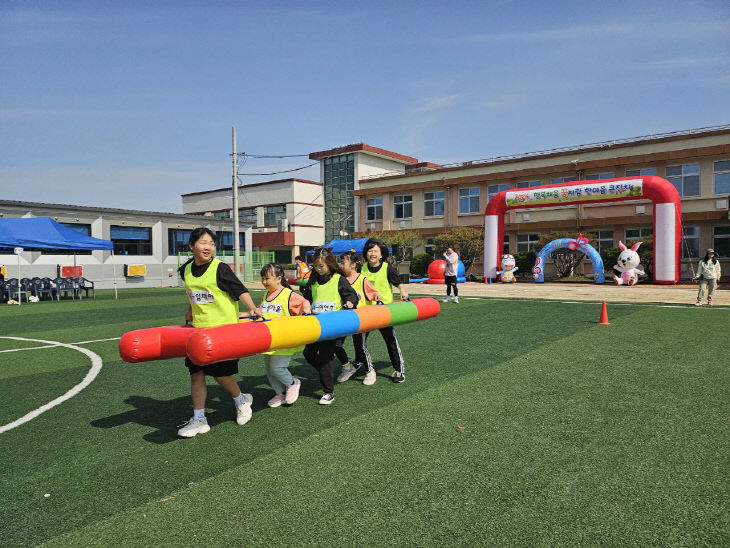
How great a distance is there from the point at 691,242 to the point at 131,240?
3240 cm

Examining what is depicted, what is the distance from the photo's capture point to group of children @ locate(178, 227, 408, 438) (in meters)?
4.88

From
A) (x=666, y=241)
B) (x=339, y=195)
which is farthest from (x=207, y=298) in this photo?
(x=339, y=195)

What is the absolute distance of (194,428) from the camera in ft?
15.9

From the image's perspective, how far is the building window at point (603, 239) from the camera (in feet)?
105

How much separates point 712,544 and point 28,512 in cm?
402

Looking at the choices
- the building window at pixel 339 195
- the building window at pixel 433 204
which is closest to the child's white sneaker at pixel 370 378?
the building window at pixel 433 204

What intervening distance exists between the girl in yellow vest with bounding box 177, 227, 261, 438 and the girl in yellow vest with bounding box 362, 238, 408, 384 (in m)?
2.27

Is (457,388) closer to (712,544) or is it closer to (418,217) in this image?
Answer: (712,544)

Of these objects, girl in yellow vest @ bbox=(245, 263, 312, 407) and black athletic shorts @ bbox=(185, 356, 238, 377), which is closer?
black athletic shorts @ bbox=(185, 356, 238, 377)

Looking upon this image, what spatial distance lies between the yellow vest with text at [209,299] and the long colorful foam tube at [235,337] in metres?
0.17

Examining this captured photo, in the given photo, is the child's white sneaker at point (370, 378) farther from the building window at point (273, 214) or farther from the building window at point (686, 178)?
the building window at point (273, 214)

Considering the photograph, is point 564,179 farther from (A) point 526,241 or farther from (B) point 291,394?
(B) point 291,394

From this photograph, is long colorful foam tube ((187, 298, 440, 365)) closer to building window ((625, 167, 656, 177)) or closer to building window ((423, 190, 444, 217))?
building window ((625, 167, 656, 177))

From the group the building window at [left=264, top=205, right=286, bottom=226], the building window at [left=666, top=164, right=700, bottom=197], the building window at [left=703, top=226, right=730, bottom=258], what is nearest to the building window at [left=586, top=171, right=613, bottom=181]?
the building window at [left=666, top=164, right=700, bottom=197]
